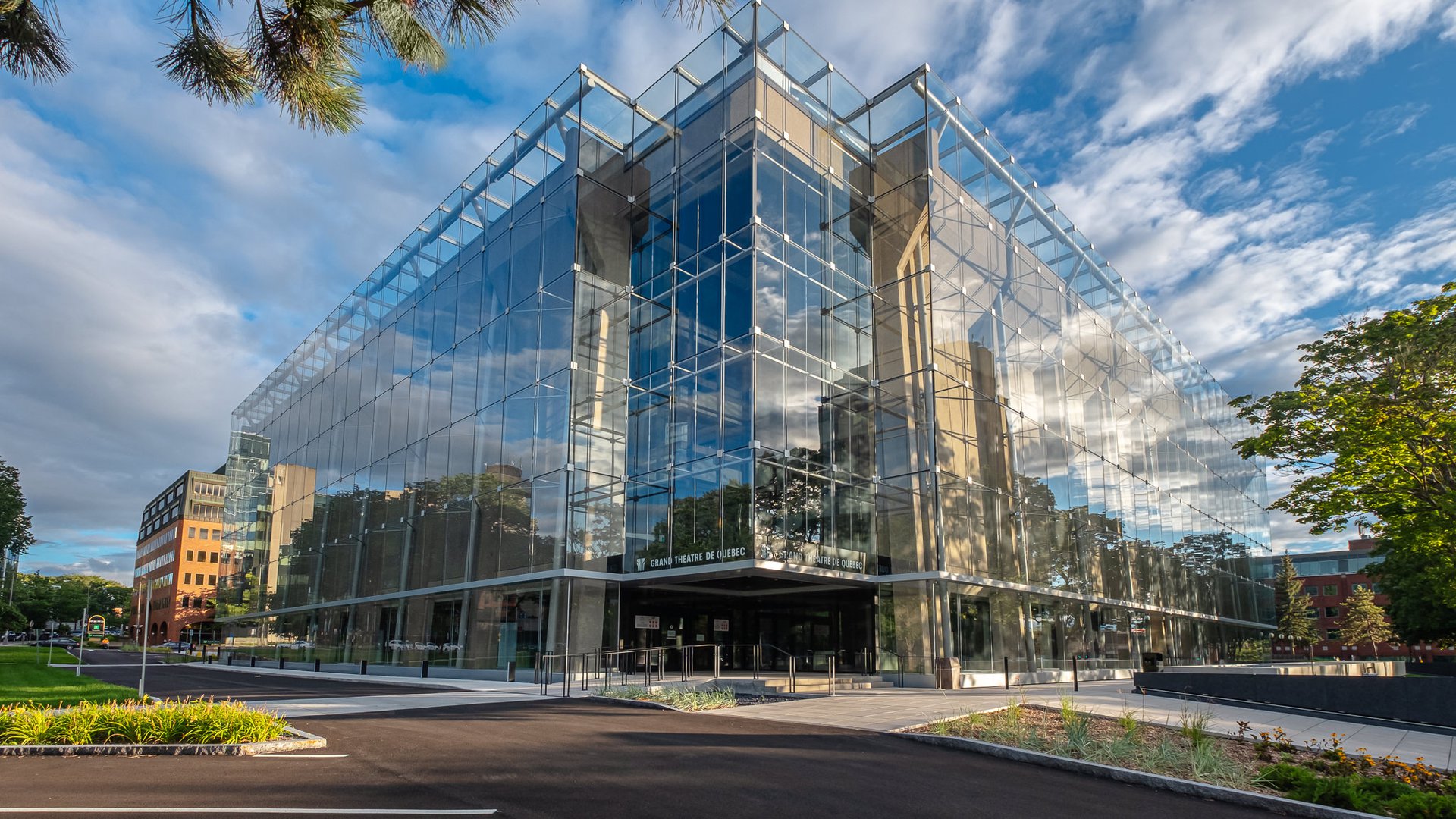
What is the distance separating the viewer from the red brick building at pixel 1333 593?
96.9 metres

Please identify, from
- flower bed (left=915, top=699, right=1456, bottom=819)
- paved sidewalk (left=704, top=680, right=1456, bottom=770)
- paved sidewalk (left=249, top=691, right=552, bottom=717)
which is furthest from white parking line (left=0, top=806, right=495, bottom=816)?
paved sidewalk (left=249, top=691, right=552, bottom=717)

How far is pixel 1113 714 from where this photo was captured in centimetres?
1566

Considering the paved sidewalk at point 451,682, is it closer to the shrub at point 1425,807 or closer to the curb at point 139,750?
the curb at point 139,750

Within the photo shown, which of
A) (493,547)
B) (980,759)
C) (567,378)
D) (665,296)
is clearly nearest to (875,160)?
(665,296)

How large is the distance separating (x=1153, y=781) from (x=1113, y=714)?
6.19 m

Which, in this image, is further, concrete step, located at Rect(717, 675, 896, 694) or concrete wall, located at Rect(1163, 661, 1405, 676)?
concrete wall, located at Rect(1163, 661, 1405, 676)

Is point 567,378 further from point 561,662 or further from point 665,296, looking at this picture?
point 561,662

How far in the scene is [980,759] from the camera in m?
11.5

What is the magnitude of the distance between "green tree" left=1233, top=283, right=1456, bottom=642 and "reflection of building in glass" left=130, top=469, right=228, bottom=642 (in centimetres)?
10614

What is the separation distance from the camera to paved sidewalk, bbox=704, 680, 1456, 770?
14.1 metres

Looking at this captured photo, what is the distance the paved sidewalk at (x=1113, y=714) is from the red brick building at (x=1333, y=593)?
91.4m

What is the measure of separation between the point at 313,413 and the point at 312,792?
47.5 m

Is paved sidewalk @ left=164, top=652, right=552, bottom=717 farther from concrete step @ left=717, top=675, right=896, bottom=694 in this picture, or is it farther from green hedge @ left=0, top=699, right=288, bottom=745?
concrete step @ left=717, top=675, right=896, bottom=694

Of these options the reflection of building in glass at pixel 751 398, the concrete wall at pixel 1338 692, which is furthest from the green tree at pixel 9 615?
the concrete wall at pixel 1338 692
